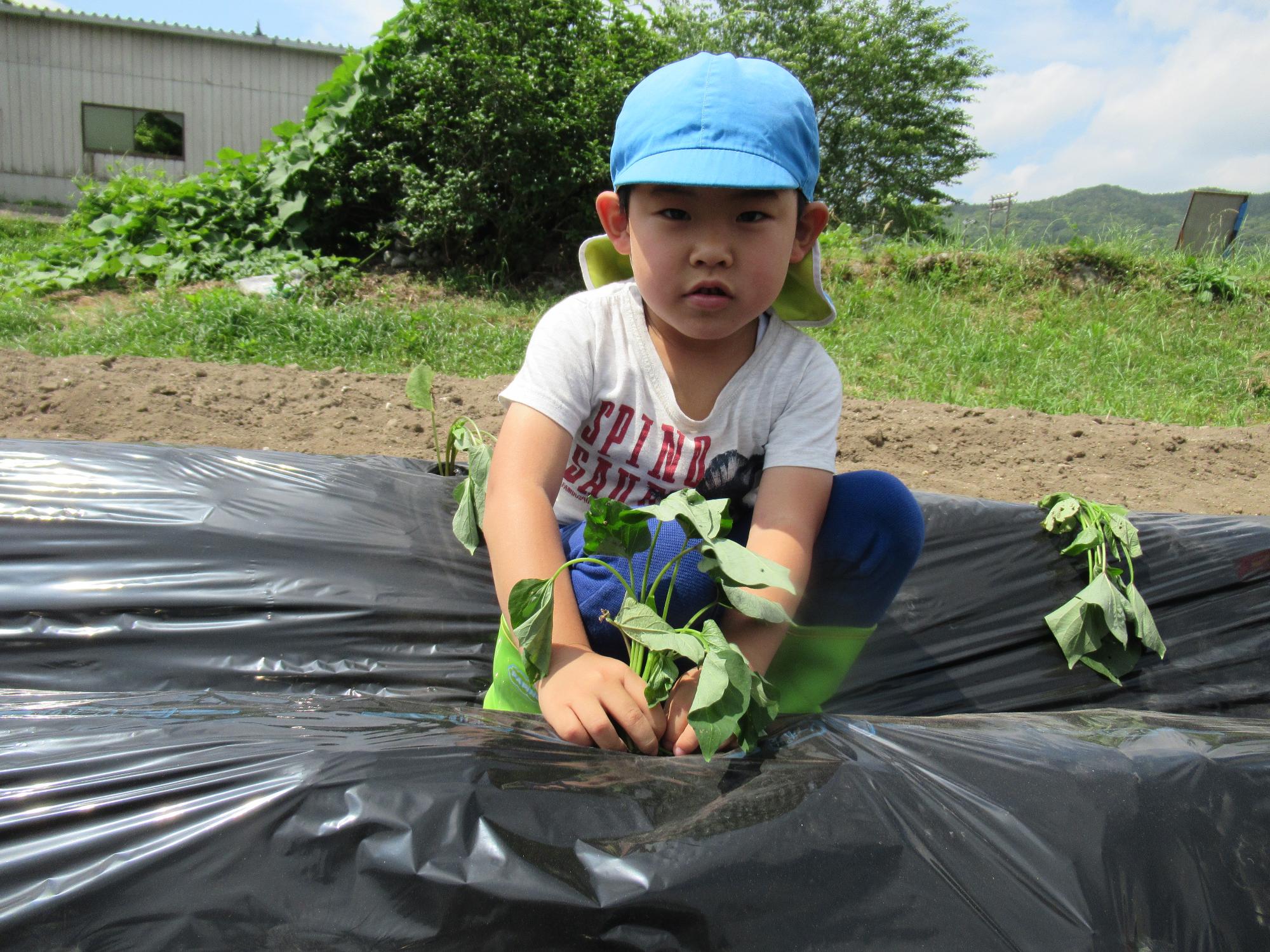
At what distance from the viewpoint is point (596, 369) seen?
1.49 m

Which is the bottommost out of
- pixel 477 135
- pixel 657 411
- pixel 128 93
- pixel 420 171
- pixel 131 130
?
pixel 657 411

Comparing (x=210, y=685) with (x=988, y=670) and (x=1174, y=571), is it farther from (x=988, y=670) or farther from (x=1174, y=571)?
(x=1174, y=571)

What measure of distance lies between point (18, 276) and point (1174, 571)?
640cm

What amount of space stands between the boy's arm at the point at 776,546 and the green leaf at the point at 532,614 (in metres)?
0.17

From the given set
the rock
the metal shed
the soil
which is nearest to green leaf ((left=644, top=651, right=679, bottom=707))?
the soil

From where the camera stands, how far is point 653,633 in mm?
1042

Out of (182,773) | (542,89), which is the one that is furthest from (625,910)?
(542,89)

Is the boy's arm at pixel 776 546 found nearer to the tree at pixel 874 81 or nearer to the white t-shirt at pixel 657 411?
the white t-shirt at pixel 657 411

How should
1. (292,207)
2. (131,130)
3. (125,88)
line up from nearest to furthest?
(292,207) → (125,88) → (131,130)

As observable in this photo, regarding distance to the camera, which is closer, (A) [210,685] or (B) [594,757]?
(B) [594,757]

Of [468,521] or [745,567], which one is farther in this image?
[468,521]

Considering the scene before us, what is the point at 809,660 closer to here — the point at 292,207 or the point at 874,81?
the point at 292,207

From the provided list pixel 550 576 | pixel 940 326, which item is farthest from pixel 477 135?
pixel 550 576

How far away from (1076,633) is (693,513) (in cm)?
116
